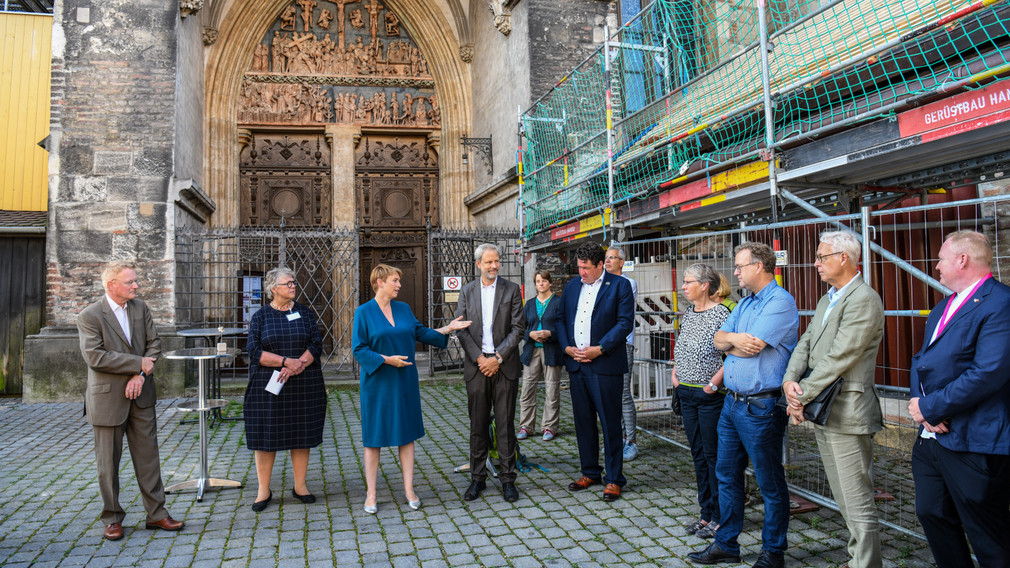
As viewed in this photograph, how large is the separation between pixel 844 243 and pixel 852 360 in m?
0.52

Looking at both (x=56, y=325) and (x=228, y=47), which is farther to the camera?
(x=228, y=47)

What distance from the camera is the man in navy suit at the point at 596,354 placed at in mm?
4344

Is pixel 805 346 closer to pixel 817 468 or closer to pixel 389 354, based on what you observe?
pixel 817 468

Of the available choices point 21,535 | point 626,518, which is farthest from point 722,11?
point 21,535

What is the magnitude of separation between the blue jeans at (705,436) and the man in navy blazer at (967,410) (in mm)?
1084

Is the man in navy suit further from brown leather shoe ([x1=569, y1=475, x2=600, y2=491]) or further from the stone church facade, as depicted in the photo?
the stone church facade

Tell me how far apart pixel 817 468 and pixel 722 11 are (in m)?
4.55

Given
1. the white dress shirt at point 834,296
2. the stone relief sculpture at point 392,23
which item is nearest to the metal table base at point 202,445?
the white dress shirt at point 834,296

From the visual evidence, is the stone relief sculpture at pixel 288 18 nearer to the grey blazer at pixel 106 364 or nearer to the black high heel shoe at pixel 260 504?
the grey blazer at pixel 106 364

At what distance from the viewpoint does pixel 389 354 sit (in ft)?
13.9

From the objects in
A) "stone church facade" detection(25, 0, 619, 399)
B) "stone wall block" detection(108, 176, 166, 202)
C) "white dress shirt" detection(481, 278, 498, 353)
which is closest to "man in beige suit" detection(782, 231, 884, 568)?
"white dress shirt" detection(481, 278, 498, 353)

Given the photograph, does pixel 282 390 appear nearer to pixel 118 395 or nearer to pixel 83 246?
pixel 118 395

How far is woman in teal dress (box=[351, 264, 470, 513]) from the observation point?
13.7 feet

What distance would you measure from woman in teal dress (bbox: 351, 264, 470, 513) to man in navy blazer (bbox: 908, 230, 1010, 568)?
261 cm
